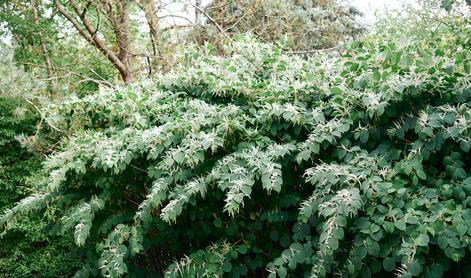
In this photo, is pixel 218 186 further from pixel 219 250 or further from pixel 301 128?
pixel 301 128

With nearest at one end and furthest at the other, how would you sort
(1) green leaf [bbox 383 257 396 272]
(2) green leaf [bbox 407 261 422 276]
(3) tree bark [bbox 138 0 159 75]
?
(2) green leaf [bbox 407 261 422 276], (1) green leaf [bbox 383 257 396 272], (3) tree bark [bbox 138 0 159 75]

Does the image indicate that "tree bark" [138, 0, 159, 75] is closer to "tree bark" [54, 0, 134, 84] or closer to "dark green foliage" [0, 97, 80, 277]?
"tree bark" [54, 0, 134, 84]

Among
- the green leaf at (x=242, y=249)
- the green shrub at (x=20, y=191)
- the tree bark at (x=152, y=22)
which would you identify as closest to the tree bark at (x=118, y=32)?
the tree bark at (x=152, y=22)

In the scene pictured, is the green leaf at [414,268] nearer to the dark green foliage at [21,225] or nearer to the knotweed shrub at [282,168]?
the knotweed shrub at [282,168]

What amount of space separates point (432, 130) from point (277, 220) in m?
0.96

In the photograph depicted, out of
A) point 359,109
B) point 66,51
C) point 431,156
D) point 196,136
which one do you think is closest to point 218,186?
point 196,136

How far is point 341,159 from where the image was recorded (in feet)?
9.07

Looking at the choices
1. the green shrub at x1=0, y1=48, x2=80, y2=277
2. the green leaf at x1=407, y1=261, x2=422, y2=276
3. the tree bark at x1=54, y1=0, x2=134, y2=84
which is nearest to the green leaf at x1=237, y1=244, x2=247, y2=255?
the green leaf at x1=407, y1=261, x2=422, y2=276

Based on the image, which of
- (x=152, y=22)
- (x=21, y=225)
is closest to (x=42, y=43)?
(x=152, y=22)

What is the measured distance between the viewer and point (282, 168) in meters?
2.95

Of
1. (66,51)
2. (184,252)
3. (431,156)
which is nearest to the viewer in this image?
(431,156)

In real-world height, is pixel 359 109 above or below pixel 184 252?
above

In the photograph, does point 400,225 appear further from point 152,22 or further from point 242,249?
point 152,22

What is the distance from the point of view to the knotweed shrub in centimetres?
237
